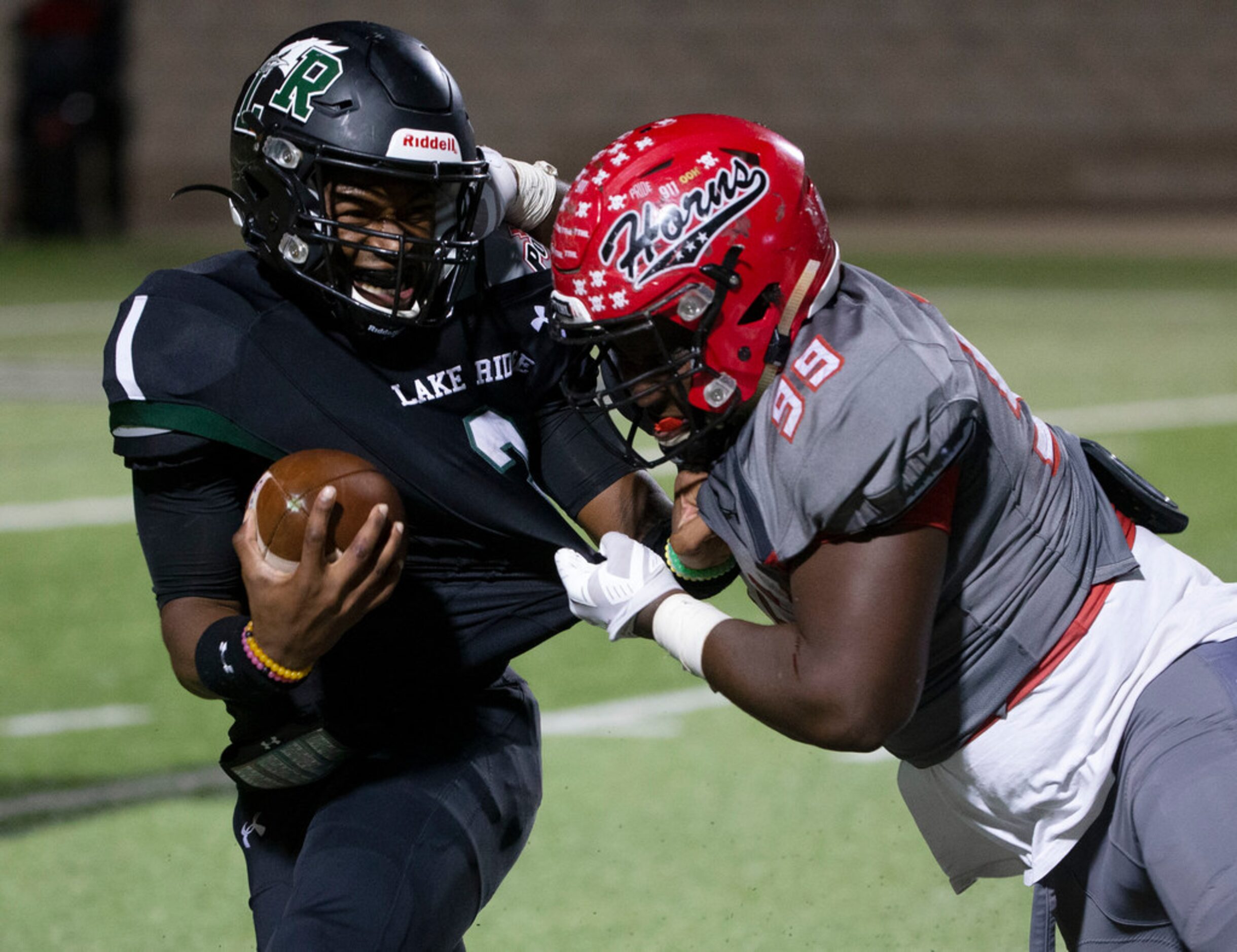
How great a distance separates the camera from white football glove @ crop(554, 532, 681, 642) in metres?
2.56

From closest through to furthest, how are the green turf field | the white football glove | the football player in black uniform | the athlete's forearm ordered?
1. the athlete's forearm
2. the white football glove
3. the football player in black uniform
4. the green turf field

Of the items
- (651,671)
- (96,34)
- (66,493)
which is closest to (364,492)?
(651,671)

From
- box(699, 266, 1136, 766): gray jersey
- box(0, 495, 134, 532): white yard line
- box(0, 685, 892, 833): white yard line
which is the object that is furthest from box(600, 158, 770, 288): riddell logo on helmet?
box(0, 495, 134, 532): white yard line

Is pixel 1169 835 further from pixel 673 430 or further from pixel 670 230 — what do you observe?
pixel 670 230

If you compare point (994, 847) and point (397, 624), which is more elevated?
point (397, 624)

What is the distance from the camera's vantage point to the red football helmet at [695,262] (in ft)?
8.00

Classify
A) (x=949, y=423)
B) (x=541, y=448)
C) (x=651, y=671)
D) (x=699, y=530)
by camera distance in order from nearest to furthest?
(x=949, y=423)
(x=699, y=530)
(x=541, y=448)
(x=651, y=671)

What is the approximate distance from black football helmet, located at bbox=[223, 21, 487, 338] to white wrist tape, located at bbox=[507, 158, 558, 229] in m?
0.23

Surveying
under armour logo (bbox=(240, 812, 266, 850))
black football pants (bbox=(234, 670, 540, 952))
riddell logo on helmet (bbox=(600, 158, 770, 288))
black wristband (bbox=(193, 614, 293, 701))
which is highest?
riddell logo on helmet (bbox=(600, 158, 770, 288))

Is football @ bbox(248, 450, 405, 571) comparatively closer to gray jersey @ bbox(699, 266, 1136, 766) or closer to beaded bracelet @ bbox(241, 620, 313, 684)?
beaded bracelet @ bbox(241, 620, 313, 684)

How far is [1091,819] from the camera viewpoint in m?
2.52

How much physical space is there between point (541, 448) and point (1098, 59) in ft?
61.2

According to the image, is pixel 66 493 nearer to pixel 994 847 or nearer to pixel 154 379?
pixel 154 379

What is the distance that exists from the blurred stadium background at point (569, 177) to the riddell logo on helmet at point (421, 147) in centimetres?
181
